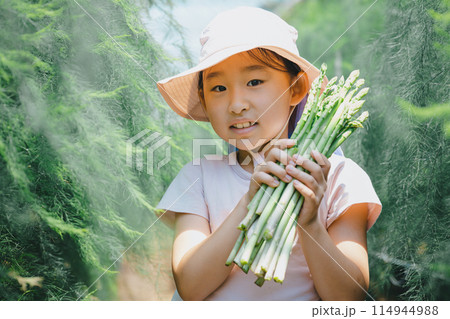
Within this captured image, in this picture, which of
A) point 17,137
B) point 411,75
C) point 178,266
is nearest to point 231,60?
point 178,266

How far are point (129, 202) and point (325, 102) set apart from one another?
0.79 metres

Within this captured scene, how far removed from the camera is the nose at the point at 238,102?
119 centimetres

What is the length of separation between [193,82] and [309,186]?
551 millimetres

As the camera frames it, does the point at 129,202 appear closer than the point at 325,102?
No

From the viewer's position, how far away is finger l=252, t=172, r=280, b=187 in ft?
3.55

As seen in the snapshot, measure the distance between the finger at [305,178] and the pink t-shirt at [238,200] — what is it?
0.16 meters

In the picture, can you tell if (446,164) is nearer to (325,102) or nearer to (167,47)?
(325,102)

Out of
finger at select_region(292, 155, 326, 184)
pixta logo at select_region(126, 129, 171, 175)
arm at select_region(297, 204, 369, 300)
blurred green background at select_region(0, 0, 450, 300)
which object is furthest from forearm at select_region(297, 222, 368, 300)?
pixta logo at select_region(126, 129, 171, 175)

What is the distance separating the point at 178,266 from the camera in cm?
118

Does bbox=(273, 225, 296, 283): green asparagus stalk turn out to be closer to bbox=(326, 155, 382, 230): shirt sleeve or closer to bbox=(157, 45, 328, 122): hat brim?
bbox=(326, 155, 382, 230): shirt sleeve

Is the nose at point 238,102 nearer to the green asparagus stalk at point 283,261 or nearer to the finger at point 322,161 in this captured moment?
the finger at point 322,161

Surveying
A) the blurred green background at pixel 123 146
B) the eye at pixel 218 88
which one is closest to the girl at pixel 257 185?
the eye at pixel 218 88

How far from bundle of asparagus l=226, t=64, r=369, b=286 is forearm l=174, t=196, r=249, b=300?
4 cm
